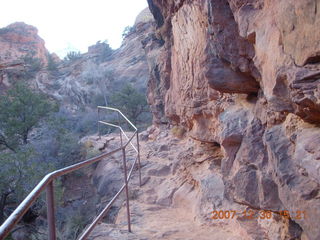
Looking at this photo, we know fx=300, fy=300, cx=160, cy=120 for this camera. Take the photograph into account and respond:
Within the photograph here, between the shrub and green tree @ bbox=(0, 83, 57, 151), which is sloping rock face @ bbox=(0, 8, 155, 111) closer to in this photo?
green tree @ bbox=(0, 83, 57, 151)

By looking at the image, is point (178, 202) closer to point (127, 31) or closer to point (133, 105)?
point (133, 105)

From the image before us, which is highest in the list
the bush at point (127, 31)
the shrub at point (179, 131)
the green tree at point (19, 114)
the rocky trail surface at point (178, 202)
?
the bush at point (127, 31)

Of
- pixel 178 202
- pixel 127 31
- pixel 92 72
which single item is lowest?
pixel 178 202

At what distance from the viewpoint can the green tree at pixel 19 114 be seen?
10.3 m

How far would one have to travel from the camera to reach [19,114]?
1106 cm

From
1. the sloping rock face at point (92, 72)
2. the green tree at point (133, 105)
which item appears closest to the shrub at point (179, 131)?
the green tree at point (133, 105)

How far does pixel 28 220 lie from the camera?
7.11 m

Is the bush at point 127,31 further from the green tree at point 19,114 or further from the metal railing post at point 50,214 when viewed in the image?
the metal railing post at point 50,214

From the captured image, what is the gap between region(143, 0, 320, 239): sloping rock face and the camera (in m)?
1.75
